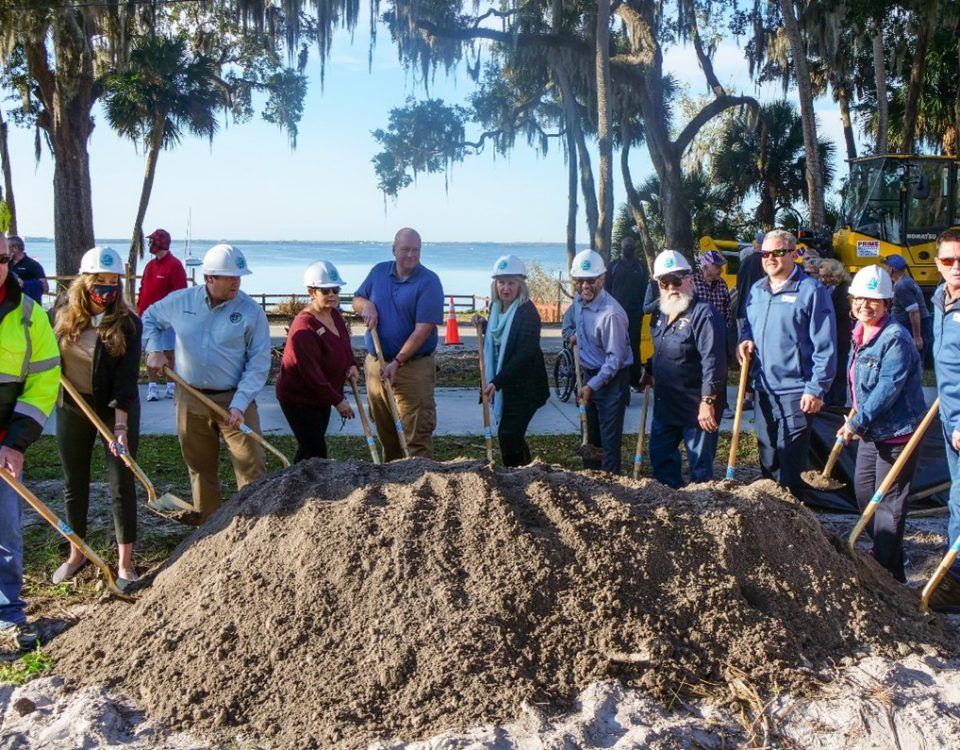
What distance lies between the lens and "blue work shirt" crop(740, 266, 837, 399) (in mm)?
5535

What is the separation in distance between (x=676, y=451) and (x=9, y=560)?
A: 3.85 meters

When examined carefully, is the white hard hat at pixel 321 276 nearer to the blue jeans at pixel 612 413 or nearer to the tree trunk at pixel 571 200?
the blue jeans at pixel 612 413

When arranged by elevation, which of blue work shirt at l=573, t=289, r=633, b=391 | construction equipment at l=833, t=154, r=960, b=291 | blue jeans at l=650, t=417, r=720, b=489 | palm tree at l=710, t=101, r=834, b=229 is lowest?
blue jeans at l=650, t=417, r=720, b=489

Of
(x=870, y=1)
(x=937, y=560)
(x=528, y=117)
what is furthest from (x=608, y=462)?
(x=528, y=117)

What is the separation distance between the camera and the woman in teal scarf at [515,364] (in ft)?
21.4

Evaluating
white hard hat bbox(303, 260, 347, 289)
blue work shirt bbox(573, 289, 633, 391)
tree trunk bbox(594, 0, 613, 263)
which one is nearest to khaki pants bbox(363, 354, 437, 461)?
white hard hat bbox(303, 260, 347, 289)

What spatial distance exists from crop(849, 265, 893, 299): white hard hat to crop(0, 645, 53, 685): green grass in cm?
423

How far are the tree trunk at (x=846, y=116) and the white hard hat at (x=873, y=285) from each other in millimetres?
24484

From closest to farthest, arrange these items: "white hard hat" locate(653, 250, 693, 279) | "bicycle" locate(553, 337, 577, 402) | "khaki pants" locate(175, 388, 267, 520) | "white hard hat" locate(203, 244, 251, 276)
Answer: "white hard hat" locate(203, 244, 251, 276) → "khaki pants" locate(175, 388, 267, 520) → "white hard hat" locate(653, 250, 693, 279) → "bicycle" locate(553, 337, 577, 402)

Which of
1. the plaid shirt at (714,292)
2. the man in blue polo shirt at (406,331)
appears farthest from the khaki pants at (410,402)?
the plaid shirt at (714,292)

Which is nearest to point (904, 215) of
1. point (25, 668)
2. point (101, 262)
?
point (101, 262)

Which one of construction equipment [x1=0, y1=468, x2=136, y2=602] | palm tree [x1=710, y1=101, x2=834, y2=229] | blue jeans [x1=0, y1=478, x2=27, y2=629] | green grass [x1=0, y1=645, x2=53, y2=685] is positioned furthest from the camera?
palm tree [x1=710, y1=101, x2=834, y2=229]

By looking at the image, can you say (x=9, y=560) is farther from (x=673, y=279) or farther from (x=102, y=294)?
(x=673, y=279)

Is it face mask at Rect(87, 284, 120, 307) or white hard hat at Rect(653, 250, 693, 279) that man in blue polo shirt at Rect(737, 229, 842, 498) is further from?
face mask at Rect(87, 284, 120, 307)
